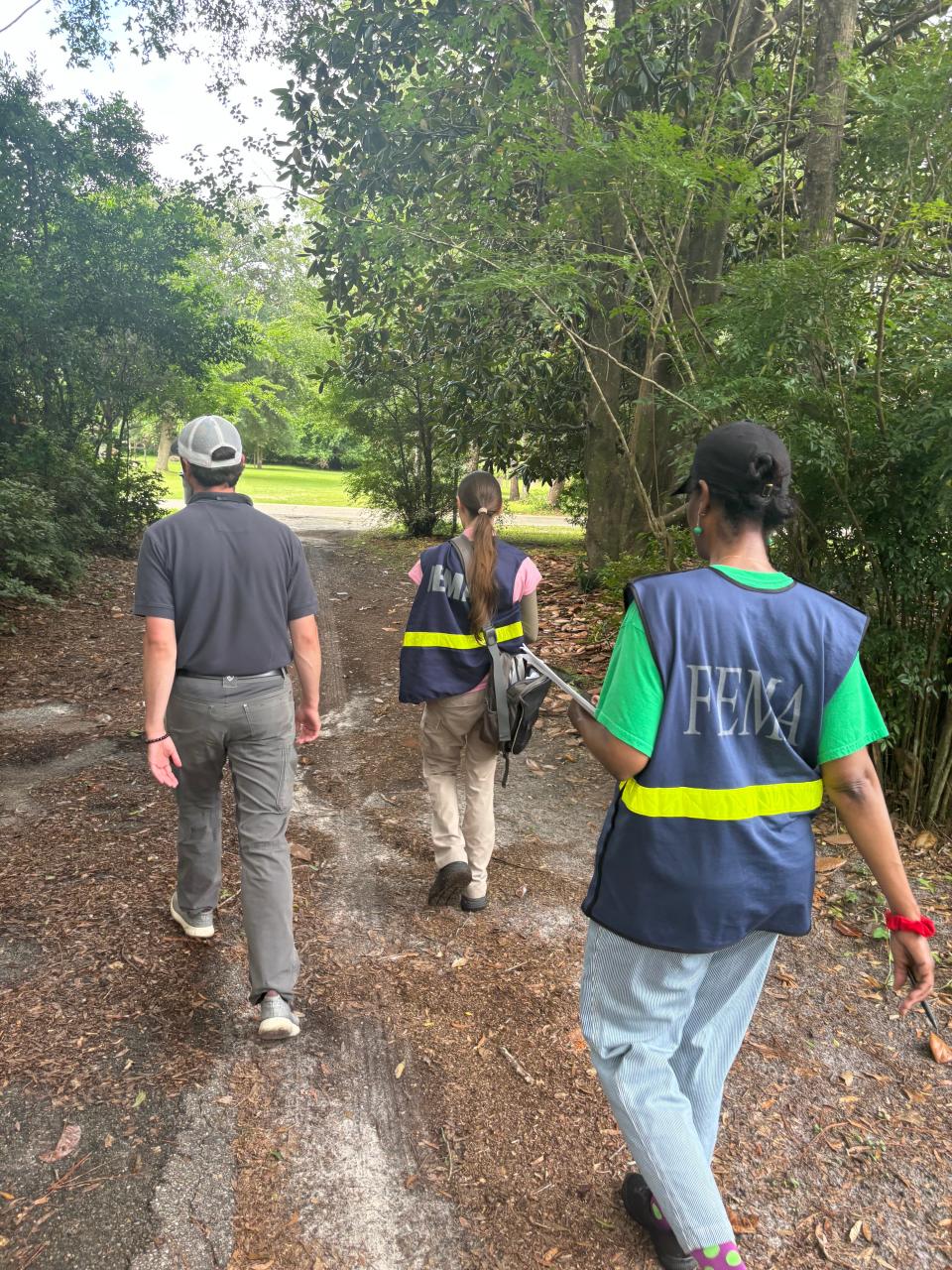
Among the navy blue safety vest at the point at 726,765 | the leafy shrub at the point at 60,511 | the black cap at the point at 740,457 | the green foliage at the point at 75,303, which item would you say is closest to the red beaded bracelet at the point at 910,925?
the navy blue safety vest at the point at 726,765

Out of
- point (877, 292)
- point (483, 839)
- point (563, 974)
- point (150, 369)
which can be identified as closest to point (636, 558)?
point (877, 292)

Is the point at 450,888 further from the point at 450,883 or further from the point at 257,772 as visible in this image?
the point at 257,772

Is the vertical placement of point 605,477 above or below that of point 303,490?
above

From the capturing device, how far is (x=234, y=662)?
342 cm

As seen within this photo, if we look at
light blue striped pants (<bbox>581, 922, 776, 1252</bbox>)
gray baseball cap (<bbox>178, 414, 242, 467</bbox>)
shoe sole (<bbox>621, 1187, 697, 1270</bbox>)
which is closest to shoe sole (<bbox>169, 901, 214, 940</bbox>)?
gray baseball cap (<bbox>178, 414, 242, 467</bbox>)

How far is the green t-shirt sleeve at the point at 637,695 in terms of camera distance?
2.00 meters

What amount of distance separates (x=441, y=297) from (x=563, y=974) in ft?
30.7

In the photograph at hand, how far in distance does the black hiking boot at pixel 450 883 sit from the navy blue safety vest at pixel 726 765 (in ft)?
7.74

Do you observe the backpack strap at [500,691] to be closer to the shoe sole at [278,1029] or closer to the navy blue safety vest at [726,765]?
the shoe sole at [278,1029]

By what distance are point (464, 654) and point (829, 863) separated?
8.46ft

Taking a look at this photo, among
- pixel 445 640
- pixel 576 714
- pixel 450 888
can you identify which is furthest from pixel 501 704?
pixel 576 714

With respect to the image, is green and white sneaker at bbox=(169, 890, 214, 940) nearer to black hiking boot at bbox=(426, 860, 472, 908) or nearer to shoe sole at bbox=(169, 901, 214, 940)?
shoe sole at bbox=(169, 901, 214, 940)

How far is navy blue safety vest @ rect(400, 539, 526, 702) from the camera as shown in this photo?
4.21 metres

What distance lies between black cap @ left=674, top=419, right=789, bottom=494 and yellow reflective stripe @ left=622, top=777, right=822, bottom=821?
678 mm
